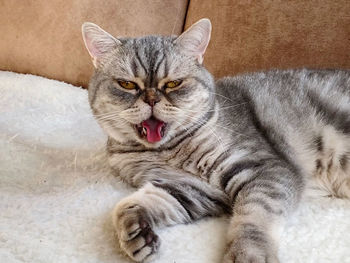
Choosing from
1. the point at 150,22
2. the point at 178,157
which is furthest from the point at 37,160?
the point at 150,22

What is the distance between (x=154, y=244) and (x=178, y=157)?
33 centimetres

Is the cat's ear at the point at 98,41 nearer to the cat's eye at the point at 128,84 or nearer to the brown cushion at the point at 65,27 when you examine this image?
the cat's eye at the point at 128,84

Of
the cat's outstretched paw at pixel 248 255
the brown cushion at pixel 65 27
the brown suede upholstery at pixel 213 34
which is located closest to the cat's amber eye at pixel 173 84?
the cat's outstretched paw at pixel 248 255

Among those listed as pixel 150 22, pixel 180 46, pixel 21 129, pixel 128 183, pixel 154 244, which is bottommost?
pixel 21 129

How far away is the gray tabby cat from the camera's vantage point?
3.24 ft

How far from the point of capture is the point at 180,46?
1172 mm

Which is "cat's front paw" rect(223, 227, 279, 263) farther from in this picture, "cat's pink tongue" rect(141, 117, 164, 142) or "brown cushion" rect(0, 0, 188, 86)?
"brown cushion" rect(0, 0, 188, 86)

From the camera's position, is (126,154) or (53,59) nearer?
(126,154)

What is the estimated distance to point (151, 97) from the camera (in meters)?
1.04

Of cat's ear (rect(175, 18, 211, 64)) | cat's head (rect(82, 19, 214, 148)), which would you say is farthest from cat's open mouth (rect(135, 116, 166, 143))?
cat's ear (rect(175, 18, 211, 64))

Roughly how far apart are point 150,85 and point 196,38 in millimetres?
203

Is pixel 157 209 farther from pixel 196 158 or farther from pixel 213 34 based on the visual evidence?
pixel 213 34

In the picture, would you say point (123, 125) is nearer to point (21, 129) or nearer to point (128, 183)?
point (128, 183)

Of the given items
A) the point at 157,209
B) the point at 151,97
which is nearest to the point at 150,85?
the point at 151,97
